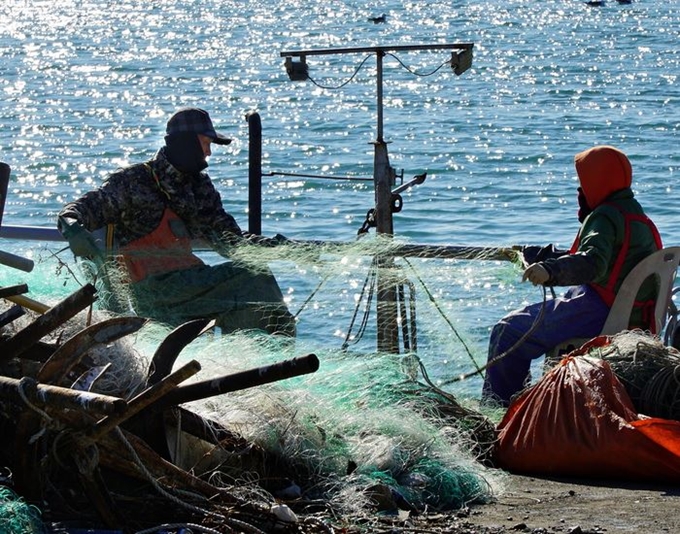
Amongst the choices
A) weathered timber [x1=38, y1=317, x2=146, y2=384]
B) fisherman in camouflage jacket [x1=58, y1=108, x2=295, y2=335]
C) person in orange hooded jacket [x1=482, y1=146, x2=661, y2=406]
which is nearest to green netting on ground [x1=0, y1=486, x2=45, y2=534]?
weathered timber [x1=38, y1=317, x2=146, y2=384]

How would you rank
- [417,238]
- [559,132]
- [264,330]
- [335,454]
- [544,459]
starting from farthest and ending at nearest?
[559,132]
[417,238]
[264,330]
[544,459]
[335,454]

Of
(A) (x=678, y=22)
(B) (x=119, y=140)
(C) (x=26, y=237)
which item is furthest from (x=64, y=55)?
(C) (x=26, y=237)

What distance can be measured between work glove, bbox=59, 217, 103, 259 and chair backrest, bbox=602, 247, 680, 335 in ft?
8.30

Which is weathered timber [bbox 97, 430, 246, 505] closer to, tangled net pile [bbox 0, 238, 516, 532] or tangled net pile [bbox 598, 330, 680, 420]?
tangled net pile [bbox 0, 238, 516, 532]

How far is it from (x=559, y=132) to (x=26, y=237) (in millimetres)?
16638

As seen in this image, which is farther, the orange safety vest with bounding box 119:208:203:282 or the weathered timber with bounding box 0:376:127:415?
the orange safety vest with bounding box 119:208:203:282

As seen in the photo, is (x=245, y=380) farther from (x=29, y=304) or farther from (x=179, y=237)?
(x=179, y=237)

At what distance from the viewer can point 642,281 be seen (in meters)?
6.16

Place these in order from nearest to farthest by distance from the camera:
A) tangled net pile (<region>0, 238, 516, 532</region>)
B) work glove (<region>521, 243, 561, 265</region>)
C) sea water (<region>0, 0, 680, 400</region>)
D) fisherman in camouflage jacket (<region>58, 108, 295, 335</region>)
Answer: tangled net pile (<region>0, 238, 516, 532</region>) < work glove (<region>521, 243, 561, 265</region>) < fisherman in camouflage jacket (<region>58, 108, 295, 335</region>) < sea water (<region>0, 0, 680, 400</region>)

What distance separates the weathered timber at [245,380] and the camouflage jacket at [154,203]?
8.33 feet

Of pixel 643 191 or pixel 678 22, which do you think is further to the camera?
pixel 678 22

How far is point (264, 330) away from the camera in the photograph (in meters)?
6.52

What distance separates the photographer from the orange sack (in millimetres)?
5059

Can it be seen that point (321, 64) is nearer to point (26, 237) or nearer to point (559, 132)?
point (559, 132)
